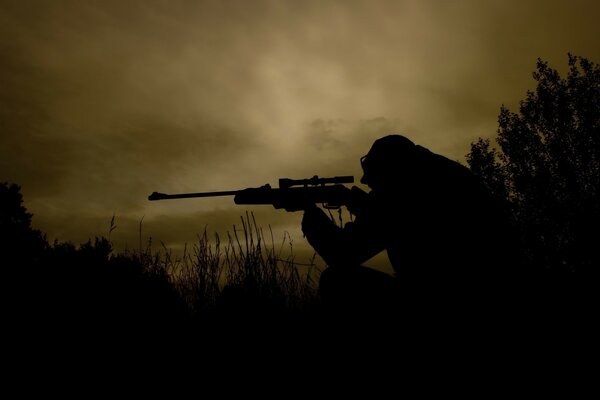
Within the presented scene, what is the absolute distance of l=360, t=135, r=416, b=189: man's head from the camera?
2.83m

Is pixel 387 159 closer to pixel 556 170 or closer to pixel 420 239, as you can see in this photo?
pixel 420 239

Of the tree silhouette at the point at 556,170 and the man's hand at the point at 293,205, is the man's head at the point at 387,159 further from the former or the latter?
the tree silhouette at the point at 556,170

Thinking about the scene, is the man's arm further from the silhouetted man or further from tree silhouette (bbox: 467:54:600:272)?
tree silhouette (bbox: 467:54:600:272)

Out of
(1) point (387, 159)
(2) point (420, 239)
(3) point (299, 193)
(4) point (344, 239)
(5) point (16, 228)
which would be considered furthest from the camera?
(5) point (16, 228)

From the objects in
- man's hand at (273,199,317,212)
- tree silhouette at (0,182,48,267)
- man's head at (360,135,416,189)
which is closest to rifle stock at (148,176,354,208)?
man's hand at (273,199,317,212)

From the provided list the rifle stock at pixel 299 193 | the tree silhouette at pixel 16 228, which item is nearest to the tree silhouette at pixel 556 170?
the rifle stock at pixel 299 193

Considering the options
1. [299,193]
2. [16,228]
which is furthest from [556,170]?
[16,228]

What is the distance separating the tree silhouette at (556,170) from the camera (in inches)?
578

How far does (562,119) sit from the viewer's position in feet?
52.5

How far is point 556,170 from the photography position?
51.6 ft

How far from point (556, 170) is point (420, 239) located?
55.2 ft

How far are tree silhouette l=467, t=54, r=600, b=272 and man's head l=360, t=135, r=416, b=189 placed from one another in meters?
14.3

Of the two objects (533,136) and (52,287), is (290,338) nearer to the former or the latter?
(52,287)

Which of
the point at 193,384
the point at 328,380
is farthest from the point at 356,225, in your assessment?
the point at 193,384
